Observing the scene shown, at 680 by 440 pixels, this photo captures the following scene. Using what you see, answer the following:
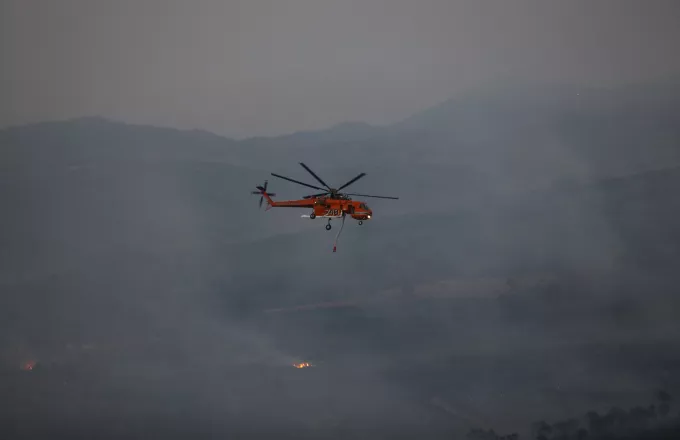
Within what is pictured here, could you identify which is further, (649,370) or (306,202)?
(649,370)

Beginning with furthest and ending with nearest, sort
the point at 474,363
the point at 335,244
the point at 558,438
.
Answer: the point at 558,438 < the point at 474,363 < the point at 335,244

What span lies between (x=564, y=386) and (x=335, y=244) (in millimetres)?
43259

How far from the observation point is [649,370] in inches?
4451

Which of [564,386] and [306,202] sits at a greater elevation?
[306,202]

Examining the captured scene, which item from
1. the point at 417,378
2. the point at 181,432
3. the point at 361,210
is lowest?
the point at 181,432

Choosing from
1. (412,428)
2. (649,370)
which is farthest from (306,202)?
(649,370)

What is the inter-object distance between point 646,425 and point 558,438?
17092 mm

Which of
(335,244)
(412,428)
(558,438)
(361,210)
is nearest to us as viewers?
(361,210)

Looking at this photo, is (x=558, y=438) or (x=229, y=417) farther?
(x=558, y=438)

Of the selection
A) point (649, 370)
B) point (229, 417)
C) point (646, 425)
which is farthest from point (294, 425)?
point (646, 425)

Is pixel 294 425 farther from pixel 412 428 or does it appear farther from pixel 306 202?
pixel 306 202

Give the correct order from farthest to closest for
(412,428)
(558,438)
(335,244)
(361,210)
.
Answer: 1. (558,438)
2. (412,428)
3. (335,244)
4. (361,210)

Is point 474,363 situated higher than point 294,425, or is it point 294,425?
point 474,363

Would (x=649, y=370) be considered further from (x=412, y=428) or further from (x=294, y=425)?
(x=294, y=425)
